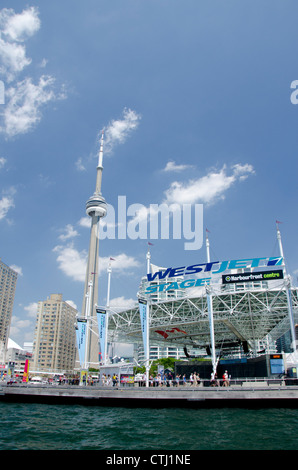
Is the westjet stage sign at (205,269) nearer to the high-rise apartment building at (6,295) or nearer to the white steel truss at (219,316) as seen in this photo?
the white steel truss at (219,316)

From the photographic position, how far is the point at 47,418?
22219mm

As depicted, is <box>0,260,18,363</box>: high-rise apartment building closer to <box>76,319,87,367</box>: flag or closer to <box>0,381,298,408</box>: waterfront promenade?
<box>76,319,87,367</box>: flag

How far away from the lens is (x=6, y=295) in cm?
16900

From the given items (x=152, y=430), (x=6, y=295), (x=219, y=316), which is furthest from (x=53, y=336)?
(x=152, y=430)

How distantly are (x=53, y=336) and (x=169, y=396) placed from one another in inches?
5697

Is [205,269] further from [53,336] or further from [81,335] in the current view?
[53,336]

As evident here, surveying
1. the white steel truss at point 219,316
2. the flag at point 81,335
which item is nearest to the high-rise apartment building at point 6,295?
the white steel truss at point 219,316

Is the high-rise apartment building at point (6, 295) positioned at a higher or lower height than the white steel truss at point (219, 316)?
higher

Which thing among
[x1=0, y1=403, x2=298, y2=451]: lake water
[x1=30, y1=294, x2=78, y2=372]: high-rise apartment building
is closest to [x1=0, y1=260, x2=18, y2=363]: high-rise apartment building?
[x1=30, y1=294, x2=78, y2=372]: high-rise apartment building

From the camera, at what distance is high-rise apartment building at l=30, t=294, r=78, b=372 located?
157750 mm

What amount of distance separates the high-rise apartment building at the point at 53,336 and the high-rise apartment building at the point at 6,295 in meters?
15.3

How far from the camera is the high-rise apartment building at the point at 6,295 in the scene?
16175cm
